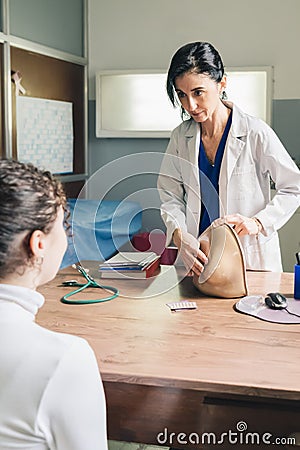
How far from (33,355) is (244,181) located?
4.97 feet

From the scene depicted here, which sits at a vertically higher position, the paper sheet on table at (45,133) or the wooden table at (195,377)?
the paper sheet on table at (45,133)

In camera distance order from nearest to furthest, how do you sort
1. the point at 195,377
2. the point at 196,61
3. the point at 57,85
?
the point at 195,377, the point at 196,61, the point at 57,85

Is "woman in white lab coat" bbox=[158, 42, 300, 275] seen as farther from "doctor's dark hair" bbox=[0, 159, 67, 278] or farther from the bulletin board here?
the bulletin board

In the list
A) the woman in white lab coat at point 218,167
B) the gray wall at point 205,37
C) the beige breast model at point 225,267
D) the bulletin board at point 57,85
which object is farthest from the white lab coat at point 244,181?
the gray wall at point 205,37

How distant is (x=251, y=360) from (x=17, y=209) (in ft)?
2.22

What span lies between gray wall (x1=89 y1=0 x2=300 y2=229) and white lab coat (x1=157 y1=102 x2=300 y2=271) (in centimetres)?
176

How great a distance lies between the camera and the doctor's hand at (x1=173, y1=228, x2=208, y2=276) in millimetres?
1829

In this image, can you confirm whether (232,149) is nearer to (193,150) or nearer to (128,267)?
(193,150)

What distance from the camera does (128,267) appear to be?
1949mm

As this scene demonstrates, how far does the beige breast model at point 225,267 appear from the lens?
69.4 inches

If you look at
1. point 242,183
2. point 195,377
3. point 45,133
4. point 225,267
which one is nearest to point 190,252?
point 225,267

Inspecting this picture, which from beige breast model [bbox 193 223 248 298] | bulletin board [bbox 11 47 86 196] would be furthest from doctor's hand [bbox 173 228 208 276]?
bulletin board [bbox 11 47 86 196]

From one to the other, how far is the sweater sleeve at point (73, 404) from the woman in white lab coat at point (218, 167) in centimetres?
116

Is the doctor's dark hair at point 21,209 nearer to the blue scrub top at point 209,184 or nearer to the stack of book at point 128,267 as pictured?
the stack of book at point 128,267
